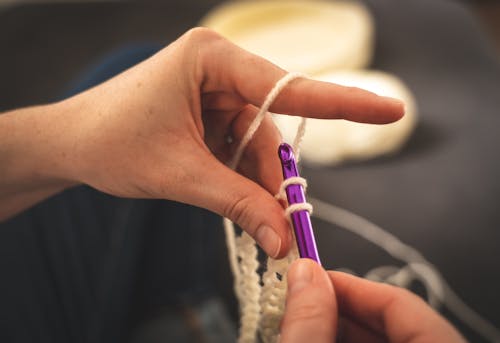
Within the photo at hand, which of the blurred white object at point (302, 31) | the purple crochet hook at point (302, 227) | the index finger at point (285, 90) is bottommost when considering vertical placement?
the purple crochet hook at point (302, 227)

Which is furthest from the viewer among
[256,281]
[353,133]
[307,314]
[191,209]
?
[353,133]

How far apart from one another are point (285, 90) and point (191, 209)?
1.12ft

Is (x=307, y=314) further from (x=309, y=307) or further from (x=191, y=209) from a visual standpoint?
(x=191, y=209)

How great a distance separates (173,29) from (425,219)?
965 mm

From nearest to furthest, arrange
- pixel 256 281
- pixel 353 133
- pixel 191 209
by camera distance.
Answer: pixel 256 281, pixel 191 209, pixel 353 133

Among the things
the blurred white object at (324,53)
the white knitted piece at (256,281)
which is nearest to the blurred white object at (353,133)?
the blurred white object at (324,53)

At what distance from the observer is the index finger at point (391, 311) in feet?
1.17

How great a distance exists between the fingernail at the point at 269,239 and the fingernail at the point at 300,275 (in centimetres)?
3

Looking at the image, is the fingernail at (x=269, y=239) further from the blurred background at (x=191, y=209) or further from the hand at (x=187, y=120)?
the blurred background at (x=191, y=209)

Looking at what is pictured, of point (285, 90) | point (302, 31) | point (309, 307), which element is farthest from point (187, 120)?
point (302, 31)

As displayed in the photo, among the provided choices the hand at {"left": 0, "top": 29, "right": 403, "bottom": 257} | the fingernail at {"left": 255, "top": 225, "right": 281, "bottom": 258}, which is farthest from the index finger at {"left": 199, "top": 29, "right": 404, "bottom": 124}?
the fingernail at {"left": 255, "top": 225, "right": 281, "bottom": 258}

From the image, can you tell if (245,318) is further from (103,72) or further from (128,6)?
(128,6)

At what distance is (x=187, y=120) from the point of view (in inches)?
16.9

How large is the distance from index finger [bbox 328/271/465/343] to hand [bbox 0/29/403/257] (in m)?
0.08
